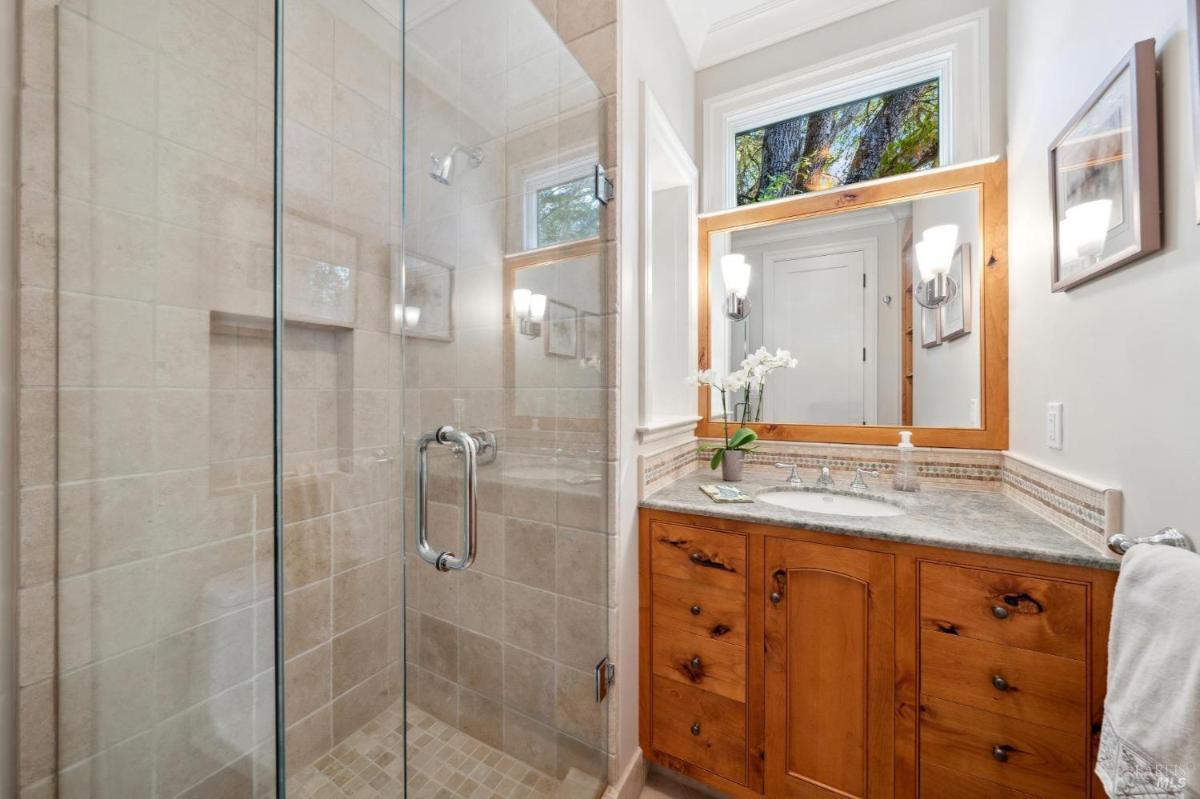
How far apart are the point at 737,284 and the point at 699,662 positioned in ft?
4.69

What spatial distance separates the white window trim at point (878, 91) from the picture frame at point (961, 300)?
344mm

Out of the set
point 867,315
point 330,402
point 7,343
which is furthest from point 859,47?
point 7,343

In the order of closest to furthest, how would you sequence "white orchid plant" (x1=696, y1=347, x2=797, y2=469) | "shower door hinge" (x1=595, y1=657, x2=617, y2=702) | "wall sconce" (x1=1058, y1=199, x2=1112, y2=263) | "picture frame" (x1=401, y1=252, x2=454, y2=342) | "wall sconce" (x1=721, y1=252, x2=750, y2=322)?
"picture frame" (x1=401, y1=252, x2=454, y2=342) < "wall sconce" (x1=1058, y1=199, x2=1112, y2=263) < "shower door hinge" (x1=595, y1=657, x2=617, y2=702) < "white orchid plant" (x1=696, y1=347, x2=797, y2=469) < "wall sconce" (x1=721, y1=252, x2=750, y2=322)

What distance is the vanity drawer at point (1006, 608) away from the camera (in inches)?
38.6

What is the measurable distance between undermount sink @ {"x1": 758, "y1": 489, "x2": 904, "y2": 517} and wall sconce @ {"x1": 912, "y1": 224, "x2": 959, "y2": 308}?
763 millimetres

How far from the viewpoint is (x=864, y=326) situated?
178 cm

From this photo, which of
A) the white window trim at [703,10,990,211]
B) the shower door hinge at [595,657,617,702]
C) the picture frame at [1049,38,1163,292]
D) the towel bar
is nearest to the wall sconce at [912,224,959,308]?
the white window trim at [703,10,990,211]

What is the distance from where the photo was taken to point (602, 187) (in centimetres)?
132

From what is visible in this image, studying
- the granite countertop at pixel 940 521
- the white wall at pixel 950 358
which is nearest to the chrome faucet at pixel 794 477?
the granite countertop at pixel 940 521

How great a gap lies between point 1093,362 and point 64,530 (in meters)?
2.11

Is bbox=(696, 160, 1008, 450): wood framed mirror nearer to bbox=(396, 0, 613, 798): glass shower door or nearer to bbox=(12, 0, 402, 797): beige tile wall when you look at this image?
bbox=(396, 0, 613, 798): glass shower door

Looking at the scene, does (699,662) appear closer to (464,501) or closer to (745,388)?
(464,501)

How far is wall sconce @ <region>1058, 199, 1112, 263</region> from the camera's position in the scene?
1.01m

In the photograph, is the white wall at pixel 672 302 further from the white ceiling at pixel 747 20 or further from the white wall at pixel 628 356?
the white ceiling at pixel 747 20
